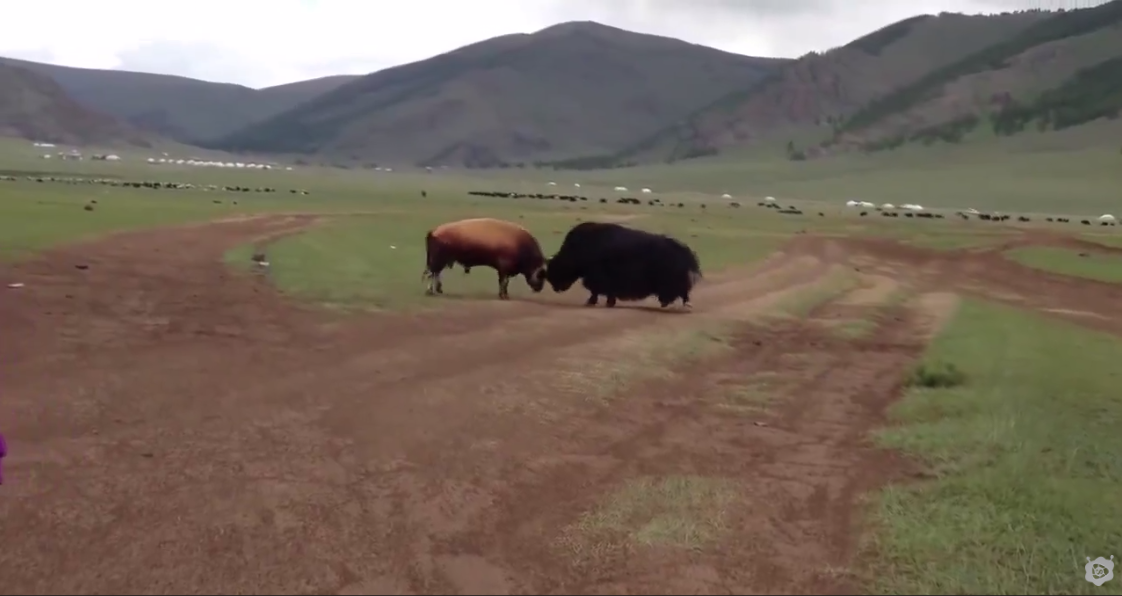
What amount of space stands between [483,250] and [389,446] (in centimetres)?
1000

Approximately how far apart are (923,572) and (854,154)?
130181 mm

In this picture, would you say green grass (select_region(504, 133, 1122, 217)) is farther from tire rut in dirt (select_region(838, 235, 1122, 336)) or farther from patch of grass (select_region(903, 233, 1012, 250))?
tire rut in dirt (select_region(838, 235, 1122, 336))

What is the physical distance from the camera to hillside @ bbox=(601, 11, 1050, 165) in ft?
545

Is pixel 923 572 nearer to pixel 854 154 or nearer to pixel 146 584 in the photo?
pixel 146 584

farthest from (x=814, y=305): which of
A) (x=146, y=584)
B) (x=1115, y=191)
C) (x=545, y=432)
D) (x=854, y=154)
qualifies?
(x=854, y=154)

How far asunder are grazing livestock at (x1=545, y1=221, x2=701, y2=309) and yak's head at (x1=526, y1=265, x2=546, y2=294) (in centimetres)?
53

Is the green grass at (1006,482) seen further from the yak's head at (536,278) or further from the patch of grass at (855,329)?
the yak's head at (536,278)

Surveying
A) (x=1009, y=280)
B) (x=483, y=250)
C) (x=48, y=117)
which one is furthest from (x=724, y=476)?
(x=48, y=117)

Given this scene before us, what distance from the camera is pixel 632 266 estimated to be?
18.8m

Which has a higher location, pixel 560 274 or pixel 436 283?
pixel 560 274

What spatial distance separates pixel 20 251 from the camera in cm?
1841

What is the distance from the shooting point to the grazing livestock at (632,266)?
736 inches

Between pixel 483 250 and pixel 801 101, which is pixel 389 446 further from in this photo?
pixel 801 101

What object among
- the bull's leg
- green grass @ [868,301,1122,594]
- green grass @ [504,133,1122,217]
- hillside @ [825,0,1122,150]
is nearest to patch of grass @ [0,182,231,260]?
the bull's leg
